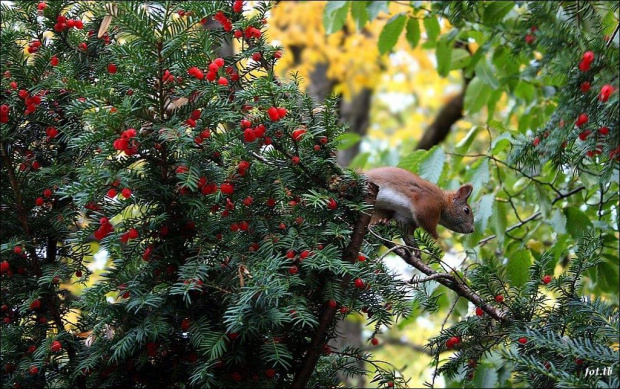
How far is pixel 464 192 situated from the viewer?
10.9 ft

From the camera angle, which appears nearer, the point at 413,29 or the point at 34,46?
the point at 34,46

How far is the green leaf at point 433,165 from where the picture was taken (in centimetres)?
306

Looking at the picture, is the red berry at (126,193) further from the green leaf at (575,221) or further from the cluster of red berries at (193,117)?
the green leaf at (575,221)

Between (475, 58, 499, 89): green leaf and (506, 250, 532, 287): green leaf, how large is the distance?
1.08 m

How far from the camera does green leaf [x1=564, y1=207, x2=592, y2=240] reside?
2701 millimetres

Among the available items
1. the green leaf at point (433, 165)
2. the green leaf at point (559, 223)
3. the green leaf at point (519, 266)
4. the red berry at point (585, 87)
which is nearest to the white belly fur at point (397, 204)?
the green leaf at point (433, 165)

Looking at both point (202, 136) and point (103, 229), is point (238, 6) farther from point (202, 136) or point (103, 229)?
point (103, 229)

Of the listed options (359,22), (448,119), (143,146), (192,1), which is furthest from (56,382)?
(448,119)

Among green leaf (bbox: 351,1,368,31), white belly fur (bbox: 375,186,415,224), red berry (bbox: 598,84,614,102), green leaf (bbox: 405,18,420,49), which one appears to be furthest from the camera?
green leaf (bbox: 351,1,368,31)

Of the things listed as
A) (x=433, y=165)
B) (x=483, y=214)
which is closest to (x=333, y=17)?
(x=433, y=165)

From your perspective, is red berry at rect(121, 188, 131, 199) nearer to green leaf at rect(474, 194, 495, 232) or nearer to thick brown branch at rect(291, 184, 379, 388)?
thick brown branch at rect(291, 184, 379, 388)

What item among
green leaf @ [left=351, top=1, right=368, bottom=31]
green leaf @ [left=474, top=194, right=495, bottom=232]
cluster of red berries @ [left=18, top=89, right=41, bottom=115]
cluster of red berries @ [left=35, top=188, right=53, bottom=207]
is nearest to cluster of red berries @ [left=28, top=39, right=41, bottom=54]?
cluster of red berries @ [left=18, top=89, right=41, bottom=115]

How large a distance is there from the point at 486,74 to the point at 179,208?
241 centimetres

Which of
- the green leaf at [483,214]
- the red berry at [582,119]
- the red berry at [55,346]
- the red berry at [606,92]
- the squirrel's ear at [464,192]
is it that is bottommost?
the red berry at [55,346]
